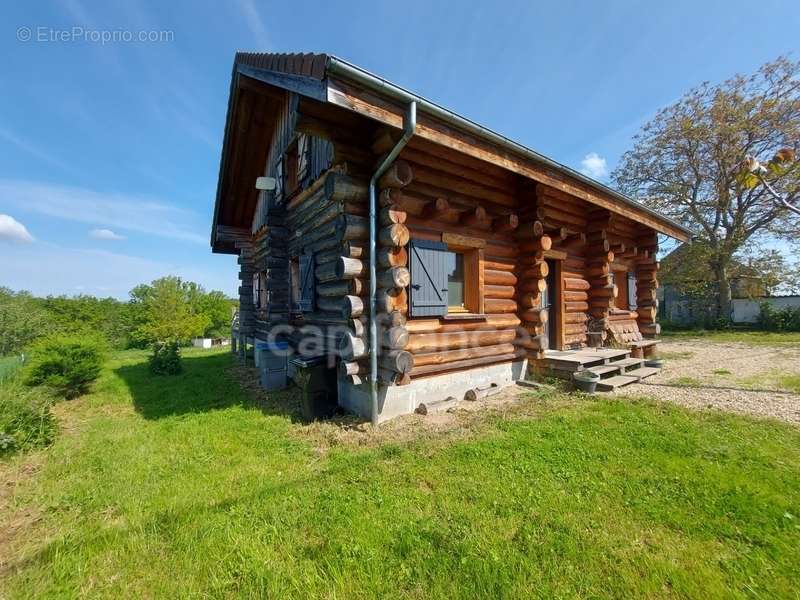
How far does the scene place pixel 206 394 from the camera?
699 cm

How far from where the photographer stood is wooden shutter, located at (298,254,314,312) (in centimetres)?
605

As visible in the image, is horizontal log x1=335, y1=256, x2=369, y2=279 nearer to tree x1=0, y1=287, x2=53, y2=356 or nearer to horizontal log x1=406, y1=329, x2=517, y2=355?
horizontal log x1=406, y1=329, x2=517, y2=355

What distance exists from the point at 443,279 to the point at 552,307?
152 inches

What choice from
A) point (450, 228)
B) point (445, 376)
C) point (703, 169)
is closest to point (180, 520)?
point (445, 376)

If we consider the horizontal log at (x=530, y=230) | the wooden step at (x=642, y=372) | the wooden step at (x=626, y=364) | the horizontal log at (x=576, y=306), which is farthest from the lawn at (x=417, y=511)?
the horizontal log at (x=576, y=306)

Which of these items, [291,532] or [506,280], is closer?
[291,532]

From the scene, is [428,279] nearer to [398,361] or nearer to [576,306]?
[398,361]

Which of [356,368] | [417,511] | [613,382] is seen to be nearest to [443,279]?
[356,368]

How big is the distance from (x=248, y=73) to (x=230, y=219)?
651 centimetres

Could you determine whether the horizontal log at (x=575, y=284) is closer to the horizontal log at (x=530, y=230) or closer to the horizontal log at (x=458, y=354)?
the horizontal log at (x=530, y=230)

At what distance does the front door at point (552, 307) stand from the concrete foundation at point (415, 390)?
203 cm

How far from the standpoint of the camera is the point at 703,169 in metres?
18.0

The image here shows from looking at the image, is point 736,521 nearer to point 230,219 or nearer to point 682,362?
point 682,362

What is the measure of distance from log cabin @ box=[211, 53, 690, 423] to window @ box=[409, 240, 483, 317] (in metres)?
0.02
